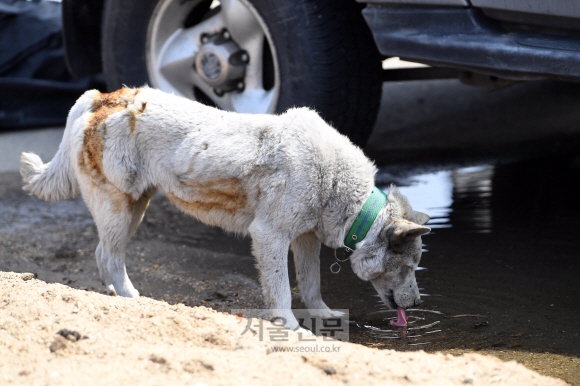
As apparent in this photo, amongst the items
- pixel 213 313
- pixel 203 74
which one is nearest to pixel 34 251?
pixel 203 74

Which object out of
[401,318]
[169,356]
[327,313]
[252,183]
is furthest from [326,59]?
[169,356]

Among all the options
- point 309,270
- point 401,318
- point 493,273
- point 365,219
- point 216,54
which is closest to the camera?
point 365,219

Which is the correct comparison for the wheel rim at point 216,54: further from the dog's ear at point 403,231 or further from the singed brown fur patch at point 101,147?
the dog's ear at point 403,231

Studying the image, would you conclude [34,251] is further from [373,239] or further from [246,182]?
[373,239]

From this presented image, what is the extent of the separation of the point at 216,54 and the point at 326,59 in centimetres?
78

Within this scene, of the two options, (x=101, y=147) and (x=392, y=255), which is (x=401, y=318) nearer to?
(x=392, y=255)

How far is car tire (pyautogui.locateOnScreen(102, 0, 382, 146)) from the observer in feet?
15.7

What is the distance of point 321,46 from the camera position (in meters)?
4.80

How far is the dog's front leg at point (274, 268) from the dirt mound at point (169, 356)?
1.73ft

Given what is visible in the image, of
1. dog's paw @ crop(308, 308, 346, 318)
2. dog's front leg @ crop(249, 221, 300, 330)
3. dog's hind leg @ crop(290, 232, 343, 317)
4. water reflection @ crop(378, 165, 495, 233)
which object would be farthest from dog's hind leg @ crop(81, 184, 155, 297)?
water reflection @ crop(378, 165, 495, 233)

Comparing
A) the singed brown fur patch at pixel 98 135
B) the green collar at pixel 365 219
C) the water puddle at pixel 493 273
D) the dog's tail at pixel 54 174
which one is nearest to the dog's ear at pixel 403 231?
the green collar at pixel 365 219

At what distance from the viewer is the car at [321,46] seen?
3896 millimetres

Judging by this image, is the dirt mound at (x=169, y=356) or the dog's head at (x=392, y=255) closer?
the dirt mound at (x=169, y=356)

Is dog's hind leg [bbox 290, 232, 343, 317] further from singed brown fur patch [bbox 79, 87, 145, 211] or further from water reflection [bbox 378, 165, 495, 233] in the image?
water reflection [bbox 378, 165, 495, 233]
